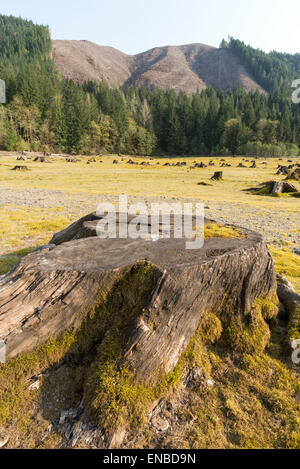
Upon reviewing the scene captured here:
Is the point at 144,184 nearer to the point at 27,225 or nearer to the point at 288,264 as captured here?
the point at 27,225

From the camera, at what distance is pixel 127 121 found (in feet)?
330

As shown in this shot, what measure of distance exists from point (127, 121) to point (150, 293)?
108835mm

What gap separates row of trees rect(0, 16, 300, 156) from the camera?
78.1m

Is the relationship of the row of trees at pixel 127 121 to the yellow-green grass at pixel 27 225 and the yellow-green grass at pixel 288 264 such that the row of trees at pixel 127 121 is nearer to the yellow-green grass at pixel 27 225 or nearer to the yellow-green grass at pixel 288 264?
the yellow-green grass at pixel 27 225

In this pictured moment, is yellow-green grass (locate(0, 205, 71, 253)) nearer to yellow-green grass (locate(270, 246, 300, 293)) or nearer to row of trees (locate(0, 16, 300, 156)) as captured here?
yellow-green grass (locate(270, 246, 300, 293))

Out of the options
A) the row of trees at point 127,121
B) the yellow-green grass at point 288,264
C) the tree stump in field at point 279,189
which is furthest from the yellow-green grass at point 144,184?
the row of trees at point 127,121

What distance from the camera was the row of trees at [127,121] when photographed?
78125 mm

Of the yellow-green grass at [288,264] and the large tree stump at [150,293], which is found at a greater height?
the large tree stump at [150,293]

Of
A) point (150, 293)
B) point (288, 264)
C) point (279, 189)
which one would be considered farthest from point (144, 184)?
point (150, 293)

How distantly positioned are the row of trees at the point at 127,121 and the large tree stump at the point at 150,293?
7875 cm

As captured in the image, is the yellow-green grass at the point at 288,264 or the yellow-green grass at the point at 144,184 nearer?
the yellow-green grass at the point at 288,264

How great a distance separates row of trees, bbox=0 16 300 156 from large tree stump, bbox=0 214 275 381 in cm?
7875

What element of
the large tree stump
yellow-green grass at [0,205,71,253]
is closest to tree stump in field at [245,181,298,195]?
yellow-green grass at [0,205,71,253]
